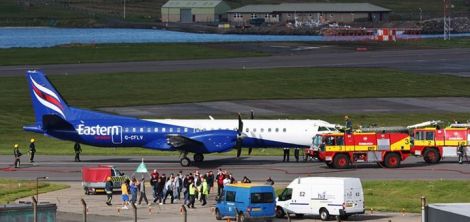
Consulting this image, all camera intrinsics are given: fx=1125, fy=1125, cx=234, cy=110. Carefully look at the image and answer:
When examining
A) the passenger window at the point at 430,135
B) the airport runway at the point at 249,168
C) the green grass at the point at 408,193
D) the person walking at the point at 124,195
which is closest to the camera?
the green grass at the point at 408,193

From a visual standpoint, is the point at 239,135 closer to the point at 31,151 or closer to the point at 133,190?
the point at 31,151

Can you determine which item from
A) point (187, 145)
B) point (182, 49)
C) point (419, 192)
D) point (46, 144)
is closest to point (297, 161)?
point (187, 145)

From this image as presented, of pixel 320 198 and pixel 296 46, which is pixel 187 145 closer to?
pixel 320 198

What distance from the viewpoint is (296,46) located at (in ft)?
551

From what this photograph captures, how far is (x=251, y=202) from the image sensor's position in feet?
164

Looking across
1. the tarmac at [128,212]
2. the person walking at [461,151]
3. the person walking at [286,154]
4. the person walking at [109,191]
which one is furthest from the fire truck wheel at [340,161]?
the person walking at [109,191]

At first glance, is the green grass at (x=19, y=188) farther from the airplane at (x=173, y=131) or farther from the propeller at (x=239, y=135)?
the propeller at (x=239, y=135)

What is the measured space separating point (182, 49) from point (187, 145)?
3449 inches

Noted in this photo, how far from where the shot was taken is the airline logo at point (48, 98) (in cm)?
7831

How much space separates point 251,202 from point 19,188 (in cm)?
1798

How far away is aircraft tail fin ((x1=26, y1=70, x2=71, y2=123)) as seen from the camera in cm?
7819

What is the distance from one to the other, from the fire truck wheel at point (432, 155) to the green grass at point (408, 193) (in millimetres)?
10086

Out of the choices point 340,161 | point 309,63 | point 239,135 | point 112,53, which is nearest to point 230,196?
point 340,161

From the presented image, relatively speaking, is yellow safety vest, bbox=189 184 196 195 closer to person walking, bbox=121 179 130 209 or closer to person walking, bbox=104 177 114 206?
person walking, bbox=121 179 130 209
